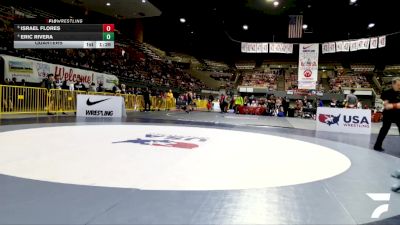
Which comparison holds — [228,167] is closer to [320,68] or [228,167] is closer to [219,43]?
[219,43]

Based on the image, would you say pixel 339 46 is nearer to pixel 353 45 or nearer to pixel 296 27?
pixel 353 45

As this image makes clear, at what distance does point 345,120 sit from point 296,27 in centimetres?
762

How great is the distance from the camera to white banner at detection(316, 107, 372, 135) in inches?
399

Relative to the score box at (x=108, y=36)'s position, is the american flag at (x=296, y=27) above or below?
above

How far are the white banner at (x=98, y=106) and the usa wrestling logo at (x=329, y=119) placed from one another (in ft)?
25.8

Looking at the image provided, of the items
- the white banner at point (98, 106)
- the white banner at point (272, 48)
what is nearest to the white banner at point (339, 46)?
the white banner at point (272, 48)

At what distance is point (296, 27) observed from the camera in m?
16.4

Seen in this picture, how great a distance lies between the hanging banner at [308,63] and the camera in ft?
50.8

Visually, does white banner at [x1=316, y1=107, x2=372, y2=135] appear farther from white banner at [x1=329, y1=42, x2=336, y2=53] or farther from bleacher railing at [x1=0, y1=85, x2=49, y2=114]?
bleacher railing at [x1=0, y1=85, x2=49, y2=114]

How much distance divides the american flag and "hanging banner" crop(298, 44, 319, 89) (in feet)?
2.71

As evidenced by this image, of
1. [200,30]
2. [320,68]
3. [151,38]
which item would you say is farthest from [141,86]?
[320,68]

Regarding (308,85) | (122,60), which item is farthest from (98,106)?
(122,60)
